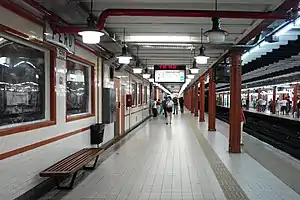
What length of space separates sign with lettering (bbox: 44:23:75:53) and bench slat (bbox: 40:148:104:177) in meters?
1.96

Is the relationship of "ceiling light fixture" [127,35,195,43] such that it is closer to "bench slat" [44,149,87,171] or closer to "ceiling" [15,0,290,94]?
"ceiling" [15,0,290,94]

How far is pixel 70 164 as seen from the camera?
5.64 metres

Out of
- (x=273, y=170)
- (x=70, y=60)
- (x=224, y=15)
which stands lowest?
(x=273, y=170)

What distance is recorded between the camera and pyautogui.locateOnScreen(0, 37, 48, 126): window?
4.46m

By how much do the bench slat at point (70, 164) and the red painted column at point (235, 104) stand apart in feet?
12.7

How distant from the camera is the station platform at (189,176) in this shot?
16.9 ft

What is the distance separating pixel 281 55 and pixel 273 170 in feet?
18.8

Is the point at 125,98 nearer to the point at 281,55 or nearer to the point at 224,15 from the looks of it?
the point at 281,55

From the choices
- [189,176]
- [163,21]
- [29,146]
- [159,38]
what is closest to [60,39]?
[29,146]

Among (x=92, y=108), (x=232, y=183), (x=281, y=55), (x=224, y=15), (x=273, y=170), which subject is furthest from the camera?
(x=281, y=55)

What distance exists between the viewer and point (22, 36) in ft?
15.4

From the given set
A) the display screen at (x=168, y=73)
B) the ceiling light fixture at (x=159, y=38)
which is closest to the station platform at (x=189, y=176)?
the ceiling light fixture at (x=159, y=38)

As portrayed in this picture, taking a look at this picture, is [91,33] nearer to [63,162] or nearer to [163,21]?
[63,162]

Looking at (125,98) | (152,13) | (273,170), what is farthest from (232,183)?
(125,98)
